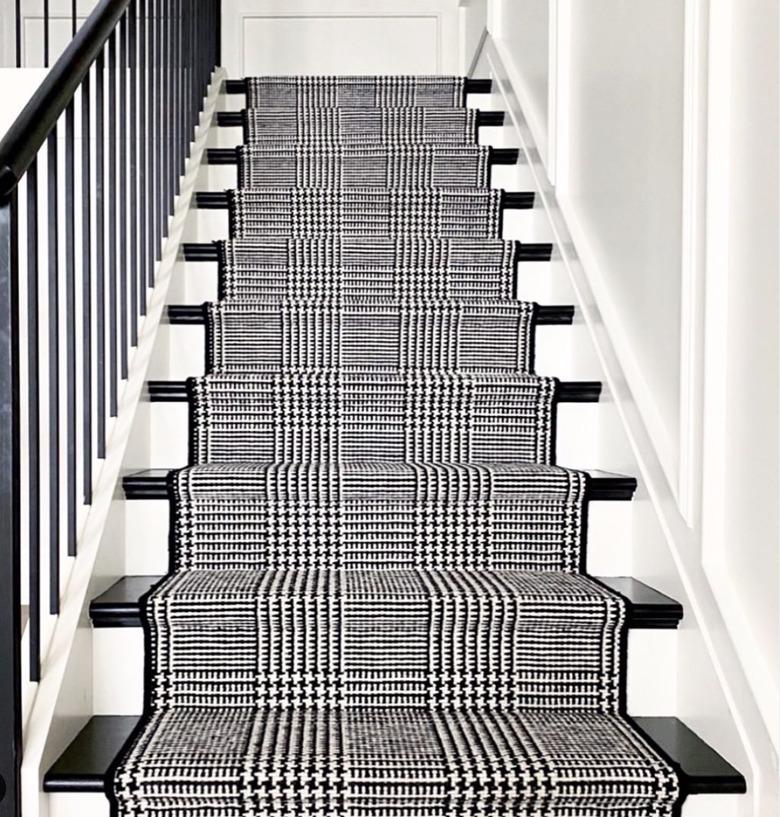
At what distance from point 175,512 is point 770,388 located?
1003mm

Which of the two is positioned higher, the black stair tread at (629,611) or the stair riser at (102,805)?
the black stair tread at (629,611)

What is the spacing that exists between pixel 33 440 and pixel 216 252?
110 cm

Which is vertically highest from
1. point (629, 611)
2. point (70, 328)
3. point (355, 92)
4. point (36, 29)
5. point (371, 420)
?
point (36, 29)

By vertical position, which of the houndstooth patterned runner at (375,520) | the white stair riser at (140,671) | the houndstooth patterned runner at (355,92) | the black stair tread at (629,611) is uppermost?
the houndstooth patterned runner at (355,92)

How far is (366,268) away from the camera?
242 centimetres

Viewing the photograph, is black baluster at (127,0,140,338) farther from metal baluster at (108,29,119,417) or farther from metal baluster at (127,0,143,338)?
metal baluster at (108,29,119,417)

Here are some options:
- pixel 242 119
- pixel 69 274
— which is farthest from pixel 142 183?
pixel 242 119

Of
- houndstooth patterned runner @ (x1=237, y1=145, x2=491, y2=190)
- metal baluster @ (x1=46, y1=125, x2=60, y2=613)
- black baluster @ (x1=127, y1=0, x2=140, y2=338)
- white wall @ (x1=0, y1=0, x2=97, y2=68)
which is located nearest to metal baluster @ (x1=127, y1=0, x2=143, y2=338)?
black baluster @ (x1=127, y1=0, x2=140, y2=338)

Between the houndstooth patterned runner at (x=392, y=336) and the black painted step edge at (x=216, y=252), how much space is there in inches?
8.9

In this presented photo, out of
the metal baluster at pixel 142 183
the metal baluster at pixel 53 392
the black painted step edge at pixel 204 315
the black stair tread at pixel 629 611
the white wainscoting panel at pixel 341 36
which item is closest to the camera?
the metal baluster at pixel 53 392

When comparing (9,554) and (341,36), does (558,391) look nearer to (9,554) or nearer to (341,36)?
(9,554)

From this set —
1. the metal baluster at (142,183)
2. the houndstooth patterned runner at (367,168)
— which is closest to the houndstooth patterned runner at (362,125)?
the houndstooth patterned runner at (367,168)

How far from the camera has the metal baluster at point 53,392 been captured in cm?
141

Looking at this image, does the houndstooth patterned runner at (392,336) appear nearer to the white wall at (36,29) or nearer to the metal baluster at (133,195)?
the metal baluster at (133,195)
